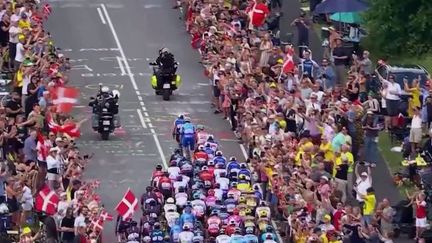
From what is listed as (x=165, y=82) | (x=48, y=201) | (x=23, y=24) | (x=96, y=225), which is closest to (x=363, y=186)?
(x=96, y=225)

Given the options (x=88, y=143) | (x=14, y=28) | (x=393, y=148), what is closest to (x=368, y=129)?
(x=393, y=148)

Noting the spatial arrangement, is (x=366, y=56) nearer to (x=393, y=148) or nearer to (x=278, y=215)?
(x=393, y=148)

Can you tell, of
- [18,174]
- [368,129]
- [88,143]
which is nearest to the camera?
[18,174]

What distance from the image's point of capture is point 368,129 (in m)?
53.2

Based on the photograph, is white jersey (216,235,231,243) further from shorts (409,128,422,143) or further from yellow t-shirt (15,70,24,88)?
yellow t-shirt (15,70,24,88)

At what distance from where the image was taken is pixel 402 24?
62.9 meters

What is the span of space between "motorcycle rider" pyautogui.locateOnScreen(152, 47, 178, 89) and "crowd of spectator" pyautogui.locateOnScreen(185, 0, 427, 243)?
1.10 metres

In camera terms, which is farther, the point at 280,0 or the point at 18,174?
the point at 280,0

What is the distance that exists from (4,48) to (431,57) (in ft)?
43.8

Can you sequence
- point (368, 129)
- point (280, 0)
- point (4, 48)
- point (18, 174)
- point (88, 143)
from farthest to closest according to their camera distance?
point (280, 0), point (4, 48), point (88, 143), point (368, 129), point (18, 174)

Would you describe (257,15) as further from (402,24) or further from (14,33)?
(14,33)

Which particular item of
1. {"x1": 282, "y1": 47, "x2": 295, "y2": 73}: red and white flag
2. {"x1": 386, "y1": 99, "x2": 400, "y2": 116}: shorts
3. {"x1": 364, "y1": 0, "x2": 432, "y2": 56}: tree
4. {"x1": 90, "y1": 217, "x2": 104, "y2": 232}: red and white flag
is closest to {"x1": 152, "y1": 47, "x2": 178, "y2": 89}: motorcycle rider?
{"x1": 282, "y1": 47, "x2": 295, "y2": 73}: red and white flag

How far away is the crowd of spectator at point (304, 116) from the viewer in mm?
47531

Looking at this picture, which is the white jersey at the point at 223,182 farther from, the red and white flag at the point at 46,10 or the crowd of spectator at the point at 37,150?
the red and white flag at the point at 46,10
